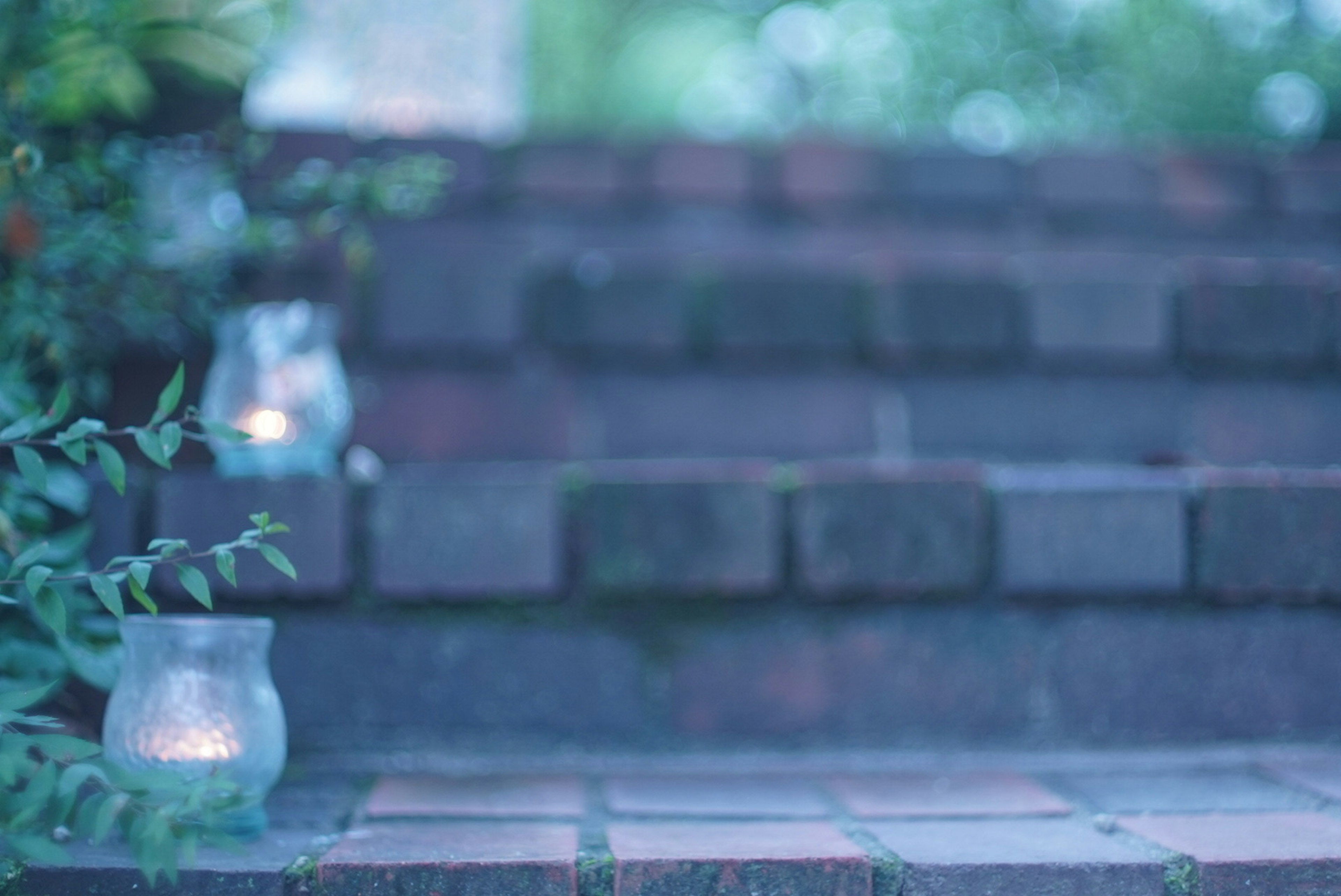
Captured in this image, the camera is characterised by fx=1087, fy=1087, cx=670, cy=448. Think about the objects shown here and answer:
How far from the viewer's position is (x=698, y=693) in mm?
1122

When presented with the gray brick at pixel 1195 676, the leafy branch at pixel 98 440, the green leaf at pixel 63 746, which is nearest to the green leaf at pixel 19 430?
the leafy branch at pixel 98 440

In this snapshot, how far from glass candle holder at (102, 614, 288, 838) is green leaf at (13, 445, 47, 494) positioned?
135mm

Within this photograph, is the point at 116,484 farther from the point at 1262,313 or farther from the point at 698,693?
the point at 1262,313

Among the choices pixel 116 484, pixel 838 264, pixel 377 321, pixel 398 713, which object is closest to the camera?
pixel 116 484

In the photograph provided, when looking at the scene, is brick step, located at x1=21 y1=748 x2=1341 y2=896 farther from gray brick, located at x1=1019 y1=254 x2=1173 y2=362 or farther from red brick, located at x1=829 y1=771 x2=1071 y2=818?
gray brick, located at x1=1019 y1=254 x2=1173 y2=362

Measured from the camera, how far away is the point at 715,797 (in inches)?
38.8

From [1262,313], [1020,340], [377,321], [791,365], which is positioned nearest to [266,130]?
[377,321]

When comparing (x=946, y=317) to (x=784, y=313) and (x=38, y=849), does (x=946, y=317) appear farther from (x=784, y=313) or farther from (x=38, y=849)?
(x=38, y=849)

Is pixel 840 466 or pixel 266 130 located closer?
pixel 840 466

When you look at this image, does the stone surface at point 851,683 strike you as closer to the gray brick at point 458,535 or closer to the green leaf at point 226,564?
the gray brick at point 458,535

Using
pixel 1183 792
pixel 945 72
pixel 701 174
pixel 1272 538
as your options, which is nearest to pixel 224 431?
pixel 1183 792

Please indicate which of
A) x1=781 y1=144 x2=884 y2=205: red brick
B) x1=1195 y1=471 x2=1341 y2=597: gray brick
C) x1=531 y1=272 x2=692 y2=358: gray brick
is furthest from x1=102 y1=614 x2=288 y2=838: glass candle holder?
x1=781 y1=144 x2=884 y2=205: red brick

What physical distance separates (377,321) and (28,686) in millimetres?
632

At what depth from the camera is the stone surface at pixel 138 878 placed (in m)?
0.76
